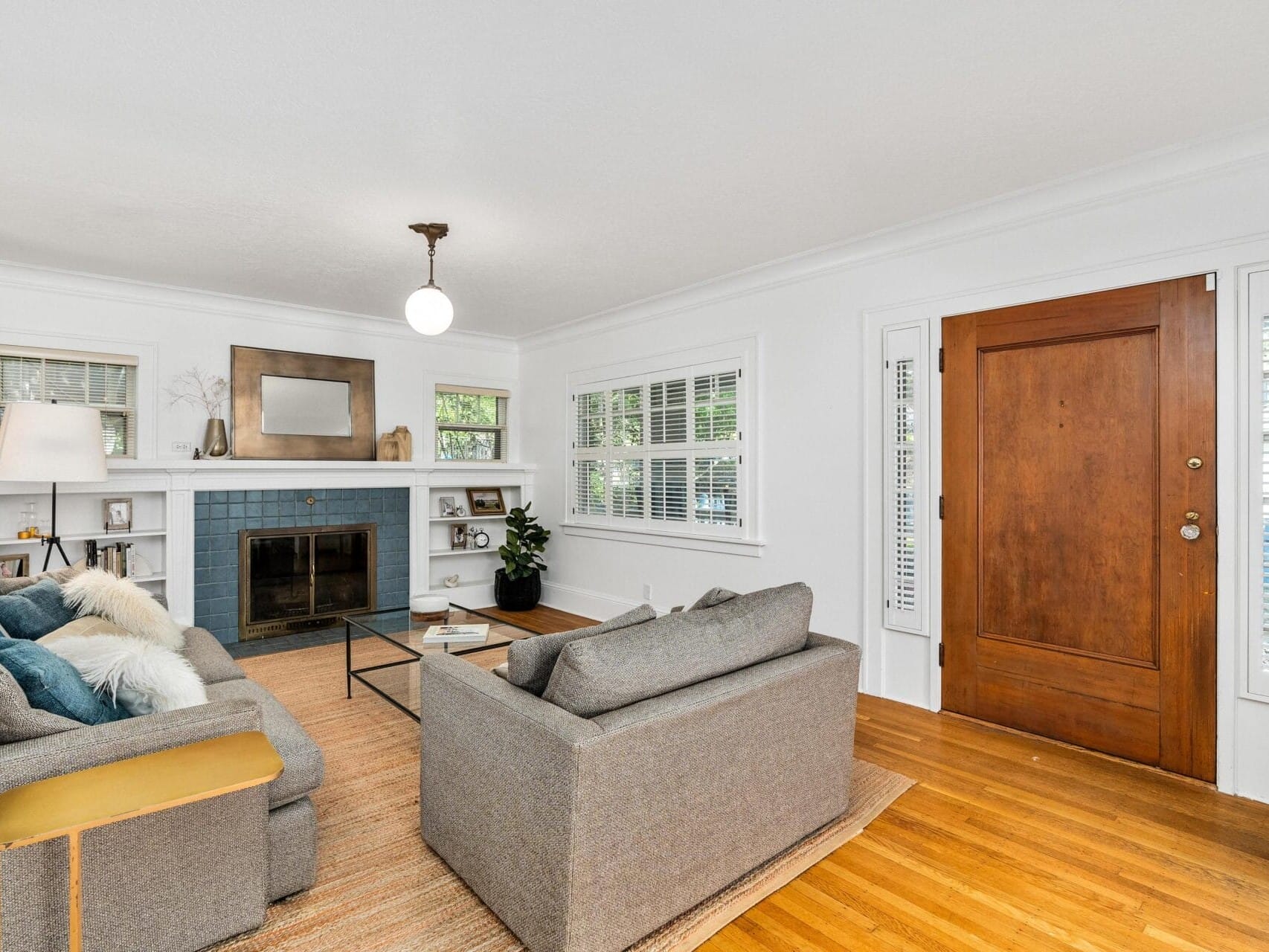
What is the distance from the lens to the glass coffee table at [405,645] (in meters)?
3.20

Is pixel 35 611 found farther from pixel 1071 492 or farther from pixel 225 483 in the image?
pixel 1071 492

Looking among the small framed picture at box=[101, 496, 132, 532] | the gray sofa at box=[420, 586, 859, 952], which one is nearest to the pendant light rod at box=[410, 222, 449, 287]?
the gray sofa at box=[420, 586, 859, 952]

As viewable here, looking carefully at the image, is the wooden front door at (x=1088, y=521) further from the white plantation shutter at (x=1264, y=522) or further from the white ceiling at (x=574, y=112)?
the white ceiling at (x=574, y=112)

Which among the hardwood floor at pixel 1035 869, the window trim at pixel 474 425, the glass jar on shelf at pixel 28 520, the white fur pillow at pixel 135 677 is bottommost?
the hardwood floor at pixel 1035 869

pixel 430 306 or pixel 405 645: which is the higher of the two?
pixel 430 306

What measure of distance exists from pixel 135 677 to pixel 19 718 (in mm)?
355

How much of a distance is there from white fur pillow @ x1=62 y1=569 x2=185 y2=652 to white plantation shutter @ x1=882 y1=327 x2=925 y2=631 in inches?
132

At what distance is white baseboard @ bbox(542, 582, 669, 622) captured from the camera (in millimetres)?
5281

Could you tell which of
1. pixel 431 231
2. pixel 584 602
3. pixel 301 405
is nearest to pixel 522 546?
pixel 584 602

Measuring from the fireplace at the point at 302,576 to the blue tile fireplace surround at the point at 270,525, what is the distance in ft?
0.18

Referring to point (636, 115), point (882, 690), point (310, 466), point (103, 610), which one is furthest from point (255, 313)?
point (882, 690)

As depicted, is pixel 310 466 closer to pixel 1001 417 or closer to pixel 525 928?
pixel 525 928

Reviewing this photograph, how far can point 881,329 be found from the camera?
3600 millimetres

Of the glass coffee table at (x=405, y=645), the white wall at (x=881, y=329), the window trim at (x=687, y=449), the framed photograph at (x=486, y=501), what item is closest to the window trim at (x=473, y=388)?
the framed photograph at (x=486, y=501)
